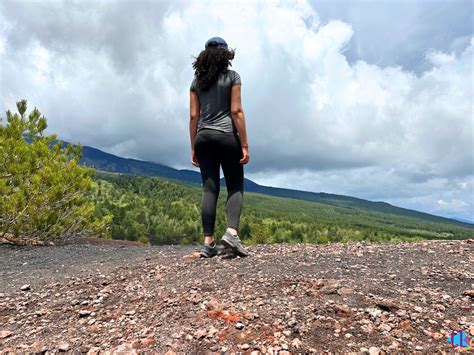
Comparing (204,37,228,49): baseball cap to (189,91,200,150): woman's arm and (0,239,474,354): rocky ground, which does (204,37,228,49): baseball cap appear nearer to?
(189,91,200,150): woman's arm

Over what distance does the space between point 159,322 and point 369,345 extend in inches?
87.3

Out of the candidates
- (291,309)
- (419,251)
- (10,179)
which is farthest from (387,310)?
(10,179)

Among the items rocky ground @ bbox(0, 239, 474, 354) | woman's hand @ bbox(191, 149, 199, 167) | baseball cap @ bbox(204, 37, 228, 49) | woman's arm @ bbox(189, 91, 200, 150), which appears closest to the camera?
rocky ground @ bbox(0, 239, 474, 354)

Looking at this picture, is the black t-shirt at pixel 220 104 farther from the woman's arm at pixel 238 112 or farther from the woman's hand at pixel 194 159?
the woman's hand at pixel 194 159

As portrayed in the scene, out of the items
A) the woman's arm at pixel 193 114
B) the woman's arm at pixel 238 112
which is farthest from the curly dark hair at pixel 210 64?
the woman's arm at pixel 238 112

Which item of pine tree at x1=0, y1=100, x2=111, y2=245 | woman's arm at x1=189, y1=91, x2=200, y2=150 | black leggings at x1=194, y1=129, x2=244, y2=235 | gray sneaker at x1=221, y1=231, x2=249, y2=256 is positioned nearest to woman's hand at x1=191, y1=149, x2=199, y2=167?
black leggings at x1=194, y1=129, x2=244, y2=235

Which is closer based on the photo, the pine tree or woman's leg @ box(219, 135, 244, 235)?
woman's leg @ box(219, 135, 244, 235)

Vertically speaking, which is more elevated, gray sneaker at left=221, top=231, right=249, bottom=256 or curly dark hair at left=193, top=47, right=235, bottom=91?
curly dark hair at left=193, top=47, right=235, bottom=91

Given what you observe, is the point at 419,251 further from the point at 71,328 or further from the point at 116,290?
the point at 71,328

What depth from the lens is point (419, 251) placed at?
6.76 metres

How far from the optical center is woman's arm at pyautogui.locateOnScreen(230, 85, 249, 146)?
6.28m

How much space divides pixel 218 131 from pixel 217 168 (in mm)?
712

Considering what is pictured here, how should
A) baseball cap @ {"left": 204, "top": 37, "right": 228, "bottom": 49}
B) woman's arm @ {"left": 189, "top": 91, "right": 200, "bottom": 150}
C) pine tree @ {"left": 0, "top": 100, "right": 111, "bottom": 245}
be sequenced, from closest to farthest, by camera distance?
baseball cap @ {"left": 204, "top": 37, "right": 228, "bottom": 49}, woman's arm @ {"left": 189, "top": 91, "right": 200, "bottom": 150}, pine tree @ {"left": 0, "top": 100, "right": 111, "bottom": 245}

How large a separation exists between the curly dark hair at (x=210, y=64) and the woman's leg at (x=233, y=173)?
1051 mm
